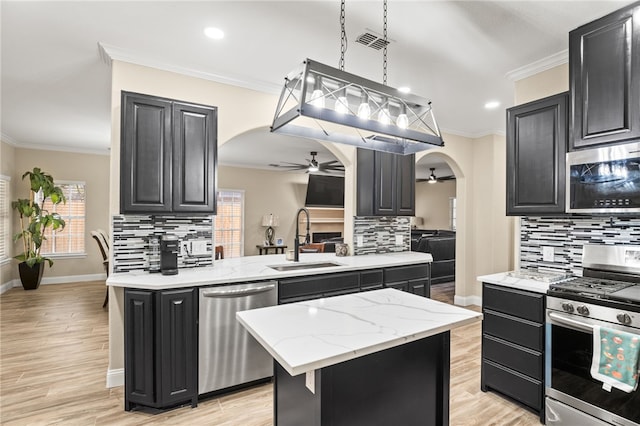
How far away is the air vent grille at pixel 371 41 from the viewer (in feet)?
8.29

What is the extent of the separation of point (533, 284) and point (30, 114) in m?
6.42

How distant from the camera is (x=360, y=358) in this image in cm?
160

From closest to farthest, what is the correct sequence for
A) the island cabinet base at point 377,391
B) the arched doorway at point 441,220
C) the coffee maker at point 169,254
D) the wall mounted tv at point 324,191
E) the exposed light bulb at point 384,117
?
1. the island cabinet base at point 377,391
2. the exposed light bulb at point 384,117
3. the coffee maker at point 169,254
4. the arched doorway at point 441,220
5. the wall mounted tv at point 324,191

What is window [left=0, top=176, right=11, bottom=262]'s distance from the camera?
6.05m

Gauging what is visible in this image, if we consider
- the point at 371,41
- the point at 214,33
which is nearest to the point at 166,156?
the point at 214,33

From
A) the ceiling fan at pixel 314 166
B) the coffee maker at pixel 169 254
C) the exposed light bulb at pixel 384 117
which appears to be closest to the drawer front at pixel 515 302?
the exposed light bulb at pixel 384 117

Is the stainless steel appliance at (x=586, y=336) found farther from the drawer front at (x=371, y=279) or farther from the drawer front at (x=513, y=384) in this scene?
the drawer front at (x=371, y=279)

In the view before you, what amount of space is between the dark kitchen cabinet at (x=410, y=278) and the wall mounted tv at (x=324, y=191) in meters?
5.97

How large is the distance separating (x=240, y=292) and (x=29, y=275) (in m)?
5.91

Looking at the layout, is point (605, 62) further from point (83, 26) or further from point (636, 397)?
point (83, 26)

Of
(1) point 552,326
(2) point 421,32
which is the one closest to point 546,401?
(1) point 552,326

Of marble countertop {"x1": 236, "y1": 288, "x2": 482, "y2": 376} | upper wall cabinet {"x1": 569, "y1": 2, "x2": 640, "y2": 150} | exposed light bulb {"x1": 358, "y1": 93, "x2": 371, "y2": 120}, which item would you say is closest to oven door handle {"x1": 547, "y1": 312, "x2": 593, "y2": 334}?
marble countertop {"x1": 236, "y1": 288, "x2": 482, "y2": 376}

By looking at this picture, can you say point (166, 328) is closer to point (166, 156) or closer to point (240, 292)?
point (240, 292)

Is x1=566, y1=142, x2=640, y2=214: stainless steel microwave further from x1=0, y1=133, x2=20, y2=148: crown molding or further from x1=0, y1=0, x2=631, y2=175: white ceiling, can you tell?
x1=0, y1=133, x2=20, y2=148: crown molding
